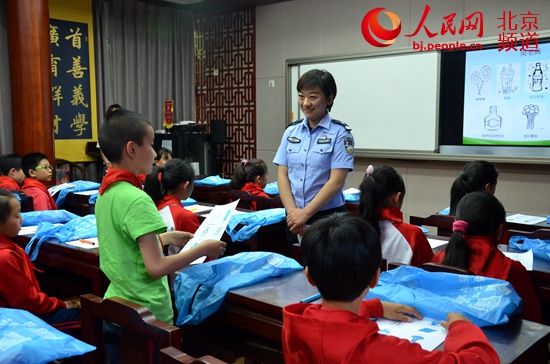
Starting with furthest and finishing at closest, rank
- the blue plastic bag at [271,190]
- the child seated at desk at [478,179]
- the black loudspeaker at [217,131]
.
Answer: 1. the black loudspeaker at [217,131]
2. the blue plastic bag at [271,190]
3. the child seated at desk at [478,179]

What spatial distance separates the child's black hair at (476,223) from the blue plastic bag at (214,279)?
0.54 meters

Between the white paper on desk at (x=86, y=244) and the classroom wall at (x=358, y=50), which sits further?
the classroom wall at (x=358, y=50)

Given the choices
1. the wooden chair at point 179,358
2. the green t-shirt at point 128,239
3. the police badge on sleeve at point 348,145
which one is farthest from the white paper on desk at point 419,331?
the police badge on sleeve at point 348,145

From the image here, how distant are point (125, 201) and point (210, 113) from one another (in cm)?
601

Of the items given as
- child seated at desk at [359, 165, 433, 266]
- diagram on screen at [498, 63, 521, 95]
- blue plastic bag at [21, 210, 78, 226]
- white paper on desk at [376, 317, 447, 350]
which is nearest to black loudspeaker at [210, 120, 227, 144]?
diagram on screen at [498, 63, 521, 95]

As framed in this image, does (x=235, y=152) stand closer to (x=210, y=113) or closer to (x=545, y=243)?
(x=210, y=113)

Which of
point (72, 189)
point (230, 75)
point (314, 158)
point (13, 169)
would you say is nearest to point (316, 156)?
point (314, 158)

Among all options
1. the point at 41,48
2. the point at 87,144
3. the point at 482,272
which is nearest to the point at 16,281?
the point at 482,272

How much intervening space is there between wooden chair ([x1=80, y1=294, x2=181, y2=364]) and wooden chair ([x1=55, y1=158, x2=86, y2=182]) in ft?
18.1

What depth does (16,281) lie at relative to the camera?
74.2 inches

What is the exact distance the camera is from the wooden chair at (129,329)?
1137mm

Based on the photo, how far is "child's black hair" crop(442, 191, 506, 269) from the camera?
5.76 feet

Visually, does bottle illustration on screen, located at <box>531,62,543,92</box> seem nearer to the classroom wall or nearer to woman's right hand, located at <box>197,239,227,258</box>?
the classroom wall

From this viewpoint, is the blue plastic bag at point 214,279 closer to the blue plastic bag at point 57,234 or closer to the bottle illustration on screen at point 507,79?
the blue plastic bag at point 57,234
